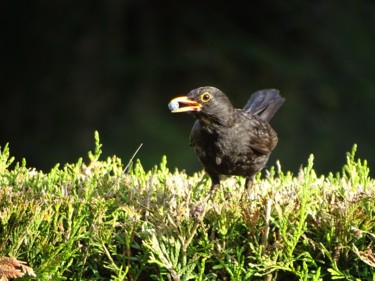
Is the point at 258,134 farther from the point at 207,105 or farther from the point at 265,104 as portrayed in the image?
the point at 265,104

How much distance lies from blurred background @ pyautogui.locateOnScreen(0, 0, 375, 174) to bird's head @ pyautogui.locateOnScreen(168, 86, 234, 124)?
6.63m

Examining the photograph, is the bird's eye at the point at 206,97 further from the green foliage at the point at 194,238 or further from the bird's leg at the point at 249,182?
the green foliage at the point at 194,238

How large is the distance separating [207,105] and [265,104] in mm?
1321

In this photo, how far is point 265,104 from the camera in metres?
5.82

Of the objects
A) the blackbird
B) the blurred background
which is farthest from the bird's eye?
the blurred background

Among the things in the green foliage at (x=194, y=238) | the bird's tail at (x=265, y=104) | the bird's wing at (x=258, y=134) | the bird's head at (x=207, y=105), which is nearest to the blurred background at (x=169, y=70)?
the bird's tail at (x=265, y=104)

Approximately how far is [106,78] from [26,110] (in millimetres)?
1296

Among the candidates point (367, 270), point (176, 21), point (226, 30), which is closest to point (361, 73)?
point (226, 30)

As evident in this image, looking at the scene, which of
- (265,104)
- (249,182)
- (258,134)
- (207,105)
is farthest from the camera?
(265,104)

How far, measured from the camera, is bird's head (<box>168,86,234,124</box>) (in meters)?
4.54

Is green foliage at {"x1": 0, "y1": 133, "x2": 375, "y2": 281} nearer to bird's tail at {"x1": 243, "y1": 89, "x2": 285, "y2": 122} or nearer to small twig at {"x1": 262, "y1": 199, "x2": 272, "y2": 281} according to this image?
small twig at {"x1": 262, "y1": 199, "x2": 272, "y2": 281}

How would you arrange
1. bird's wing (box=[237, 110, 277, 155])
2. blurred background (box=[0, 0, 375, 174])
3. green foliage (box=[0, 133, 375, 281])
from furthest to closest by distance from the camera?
1. blurred background (box=[0, 0, 375, 174])
2. bird's wing (box=[237, 110, 277, 155])
3. green foliage (box=[0, 133, 375, 281])

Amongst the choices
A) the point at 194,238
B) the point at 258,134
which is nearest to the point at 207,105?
the point at 258,134

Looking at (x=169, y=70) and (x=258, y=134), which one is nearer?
(x=258, y=134)
